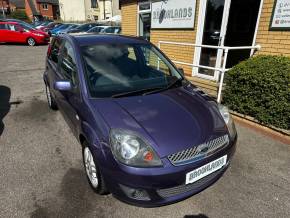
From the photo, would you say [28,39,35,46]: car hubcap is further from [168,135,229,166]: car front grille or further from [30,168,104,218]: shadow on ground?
[168,135,229,166]: car front grille

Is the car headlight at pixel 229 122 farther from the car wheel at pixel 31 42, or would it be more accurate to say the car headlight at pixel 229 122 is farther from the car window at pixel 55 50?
the car wheel at pixel 31 42

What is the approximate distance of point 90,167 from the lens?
8.02 ft

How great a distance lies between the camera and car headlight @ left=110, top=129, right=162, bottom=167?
6.22 feet

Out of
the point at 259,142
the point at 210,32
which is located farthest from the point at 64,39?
the point at 210,32

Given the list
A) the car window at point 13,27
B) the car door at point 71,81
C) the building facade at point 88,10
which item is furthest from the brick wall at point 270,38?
the building facade at point 88,10

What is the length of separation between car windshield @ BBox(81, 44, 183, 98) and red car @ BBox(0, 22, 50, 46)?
658 inches

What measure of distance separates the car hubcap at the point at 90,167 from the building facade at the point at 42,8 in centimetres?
5777

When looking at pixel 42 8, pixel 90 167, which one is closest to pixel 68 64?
pixel 90 167

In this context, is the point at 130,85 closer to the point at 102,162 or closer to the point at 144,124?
the point at 144,124

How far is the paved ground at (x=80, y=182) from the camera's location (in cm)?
227

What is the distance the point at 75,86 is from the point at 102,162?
1.09m

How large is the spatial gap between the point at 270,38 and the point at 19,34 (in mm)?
17630

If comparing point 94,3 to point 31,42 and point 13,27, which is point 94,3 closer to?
point 13,27

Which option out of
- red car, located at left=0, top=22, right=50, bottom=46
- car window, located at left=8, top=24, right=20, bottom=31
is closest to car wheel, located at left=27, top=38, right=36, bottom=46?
red car, located at left=0, top=22, right=50, bottom=46
